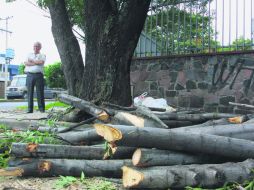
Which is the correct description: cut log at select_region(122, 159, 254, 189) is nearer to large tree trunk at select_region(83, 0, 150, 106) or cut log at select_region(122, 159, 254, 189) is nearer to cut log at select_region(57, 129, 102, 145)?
cut log at select_region(57, 129, 102, 145)

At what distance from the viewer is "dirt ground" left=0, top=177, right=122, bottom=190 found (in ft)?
13.6

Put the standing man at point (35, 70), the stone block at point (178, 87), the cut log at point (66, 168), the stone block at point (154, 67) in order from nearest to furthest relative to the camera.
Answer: the cut log at point (66, 168) → the standing man at point (35, 70) → the stone block at point (178, 87) → the stone block at point (154, 67)

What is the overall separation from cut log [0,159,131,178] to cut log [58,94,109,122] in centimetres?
156

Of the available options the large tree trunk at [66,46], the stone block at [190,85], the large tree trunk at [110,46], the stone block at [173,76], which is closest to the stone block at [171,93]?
the stone block at [173,76]

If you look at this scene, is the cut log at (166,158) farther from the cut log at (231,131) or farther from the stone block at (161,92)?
the stone block at (161,92)

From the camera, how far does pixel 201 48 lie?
11836 millimetres

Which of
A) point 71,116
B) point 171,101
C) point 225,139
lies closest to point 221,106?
point 171,101

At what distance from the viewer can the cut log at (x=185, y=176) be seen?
12.9ft

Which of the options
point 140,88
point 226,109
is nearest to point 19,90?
point 140,88

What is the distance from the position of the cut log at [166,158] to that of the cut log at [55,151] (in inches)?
20.9

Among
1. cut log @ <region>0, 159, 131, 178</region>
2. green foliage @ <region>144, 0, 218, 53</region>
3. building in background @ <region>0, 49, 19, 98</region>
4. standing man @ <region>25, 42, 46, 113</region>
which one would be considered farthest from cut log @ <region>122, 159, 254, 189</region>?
building in background @ <region>0, 49, 19, 98</region>

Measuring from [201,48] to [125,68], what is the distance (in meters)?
4.13

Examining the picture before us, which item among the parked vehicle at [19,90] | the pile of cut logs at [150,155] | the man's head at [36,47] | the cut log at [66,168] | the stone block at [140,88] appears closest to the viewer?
the pile of cut logs at [150,155]

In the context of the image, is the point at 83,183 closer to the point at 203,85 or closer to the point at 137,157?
the point at 137,157
